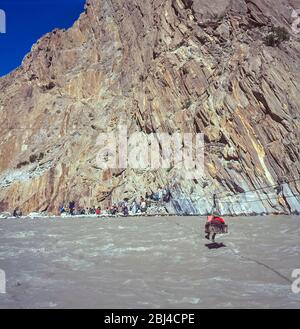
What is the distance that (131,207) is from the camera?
37906 mm

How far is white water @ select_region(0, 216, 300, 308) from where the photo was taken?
835 cm

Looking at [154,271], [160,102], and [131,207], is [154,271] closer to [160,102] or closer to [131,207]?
[131,207]

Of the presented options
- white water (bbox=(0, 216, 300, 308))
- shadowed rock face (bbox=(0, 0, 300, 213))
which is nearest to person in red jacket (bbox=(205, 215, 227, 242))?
white water (bbox=(0, 216, 300, 308))

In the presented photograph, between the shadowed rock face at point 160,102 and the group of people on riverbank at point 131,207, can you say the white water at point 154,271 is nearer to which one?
the shadowed rock face at point 160,102

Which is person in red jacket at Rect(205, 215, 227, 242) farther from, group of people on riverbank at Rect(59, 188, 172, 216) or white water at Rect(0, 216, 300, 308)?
group of people on riverbank at Rect(59, 188, 172, 216)

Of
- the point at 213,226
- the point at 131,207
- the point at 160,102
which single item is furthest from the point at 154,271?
the point at 160,102

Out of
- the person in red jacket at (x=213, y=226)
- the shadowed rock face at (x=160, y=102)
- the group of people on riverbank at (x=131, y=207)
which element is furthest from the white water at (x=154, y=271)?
the group of people on riverbank at (x=131, y=207)

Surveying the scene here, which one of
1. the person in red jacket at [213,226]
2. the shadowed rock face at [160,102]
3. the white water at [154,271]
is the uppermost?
the shadowed rock face at [160,102]

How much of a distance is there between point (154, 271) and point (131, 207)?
88.4ft

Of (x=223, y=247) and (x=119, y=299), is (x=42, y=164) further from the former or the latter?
(x=119, y=299)

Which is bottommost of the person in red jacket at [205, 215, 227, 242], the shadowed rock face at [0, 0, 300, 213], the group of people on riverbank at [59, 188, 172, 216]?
the person in red jacket at [205, 215, 227, 242]

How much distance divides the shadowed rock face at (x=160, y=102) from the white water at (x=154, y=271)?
12893 millimetres

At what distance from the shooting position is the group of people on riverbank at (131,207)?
36091 millimetres

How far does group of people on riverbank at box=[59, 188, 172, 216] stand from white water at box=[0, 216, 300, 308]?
1806 centimetres
